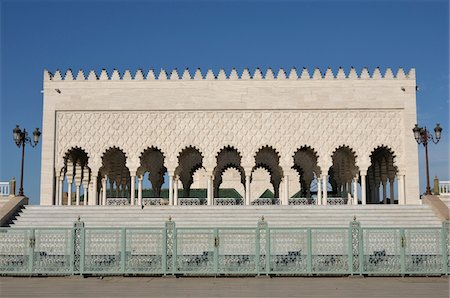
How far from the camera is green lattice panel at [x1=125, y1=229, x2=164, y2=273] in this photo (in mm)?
8781

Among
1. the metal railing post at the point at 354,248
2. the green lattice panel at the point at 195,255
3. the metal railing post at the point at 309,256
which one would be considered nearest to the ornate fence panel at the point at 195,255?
the green lattice panel at the point at 195,255

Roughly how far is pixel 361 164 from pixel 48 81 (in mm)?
9565

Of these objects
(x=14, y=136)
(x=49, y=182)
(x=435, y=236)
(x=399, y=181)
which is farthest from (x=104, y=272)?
(x=399, y=181)

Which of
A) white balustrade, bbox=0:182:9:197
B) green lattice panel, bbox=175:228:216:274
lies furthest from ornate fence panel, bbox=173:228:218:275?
white balustrade, bbox=0:182:9:197

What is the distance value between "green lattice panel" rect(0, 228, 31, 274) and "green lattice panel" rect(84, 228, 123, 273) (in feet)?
Answer: 2.78

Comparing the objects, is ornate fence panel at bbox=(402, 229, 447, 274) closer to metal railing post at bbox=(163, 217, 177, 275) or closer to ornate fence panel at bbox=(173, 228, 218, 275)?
ornate fence panel at bbox=(173, 228, 218, 275)

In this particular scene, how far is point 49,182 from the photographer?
1861 cm

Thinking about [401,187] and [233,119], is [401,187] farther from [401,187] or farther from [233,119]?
[233,119]

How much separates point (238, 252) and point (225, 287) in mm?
1195

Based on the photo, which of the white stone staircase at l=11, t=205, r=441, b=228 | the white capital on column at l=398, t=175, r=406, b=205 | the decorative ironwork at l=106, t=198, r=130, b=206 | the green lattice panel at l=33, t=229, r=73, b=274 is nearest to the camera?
the green lattice panel at l=33, t=229, r=73, b=274

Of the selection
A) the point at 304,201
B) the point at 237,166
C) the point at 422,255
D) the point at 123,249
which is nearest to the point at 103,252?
the point at 123,249

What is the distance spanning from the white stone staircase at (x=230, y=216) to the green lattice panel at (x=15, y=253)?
421 centimetres

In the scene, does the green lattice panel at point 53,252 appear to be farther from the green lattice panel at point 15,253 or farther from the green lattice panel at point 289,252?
the green lattice panel at point 289,252

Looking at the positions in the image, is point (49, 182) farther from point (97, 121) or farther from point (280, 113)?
point (280, 113)
